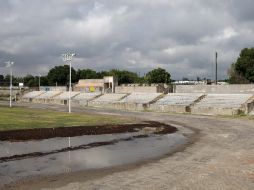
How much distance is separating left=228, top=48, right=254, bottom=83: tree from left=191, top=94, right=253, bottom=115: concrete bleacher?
3900 cm

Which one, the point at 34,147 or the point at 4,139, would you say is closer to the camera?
the point at 34,147

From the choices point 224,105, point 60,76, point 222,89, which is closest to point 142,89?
point 222,89

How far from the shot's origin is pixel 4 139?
2341 centimetres

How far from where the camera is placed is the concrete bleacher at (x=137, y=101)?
66.6 metres

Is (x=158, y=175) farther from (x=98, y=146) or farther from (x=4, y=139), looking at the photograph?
(x=4, y=139)

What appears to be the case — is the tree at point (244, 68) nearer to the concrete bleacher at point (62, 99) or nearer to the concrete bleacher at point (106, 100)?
the concrete bleacher at point (106, 100)

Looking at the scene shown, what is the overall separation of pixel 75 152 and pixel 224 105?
40032 mm

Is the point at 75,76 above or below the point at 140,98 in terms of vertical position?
above

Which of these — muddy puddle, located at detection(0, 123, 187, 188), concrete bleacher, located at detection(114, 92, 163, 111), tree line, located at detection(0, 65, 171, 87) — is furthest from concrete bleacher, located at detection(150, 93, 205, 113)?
tree line, located at detection(0, 65, 171, 87)

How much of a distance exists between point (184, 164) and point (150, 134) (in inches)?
517

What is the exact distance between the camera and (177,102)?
6338 cm

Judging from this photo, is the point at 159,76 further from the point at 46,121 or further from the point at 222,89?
the point at 46,121

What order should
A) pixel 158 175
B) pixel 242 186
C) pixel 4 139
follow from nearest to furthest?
1. pixel 242 186
2. pixel 158 175
3. pixel 4 139

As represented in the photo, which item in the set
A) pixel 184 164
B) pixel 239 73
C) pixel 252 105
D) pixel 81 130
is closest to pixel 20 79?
pixel 239 73
